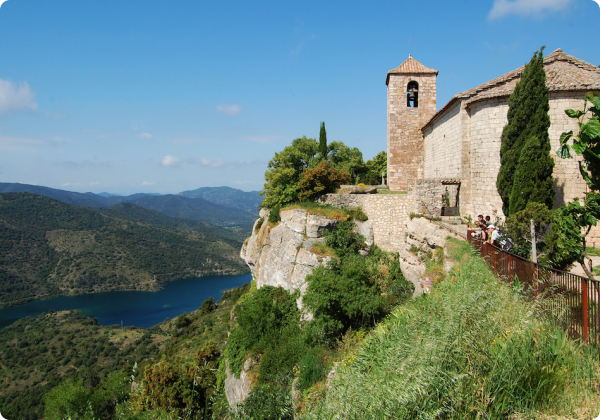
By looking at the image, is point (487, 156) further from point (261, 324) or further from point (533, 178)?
point (261, 324)

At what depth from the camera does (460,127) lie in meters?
16.6

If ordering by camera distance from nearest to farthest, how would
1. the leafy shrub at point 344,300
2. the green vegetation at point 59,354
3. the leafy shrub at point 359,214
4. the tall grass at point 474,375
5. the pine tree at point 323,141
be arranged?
the tall grass at point 474,375, the leafy shrub at point 344,300, the leafy shrub at point 359,214, the pine tree at point 323,141, the green vegetation at point 59,354

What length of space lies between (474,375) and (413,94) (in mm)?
23676

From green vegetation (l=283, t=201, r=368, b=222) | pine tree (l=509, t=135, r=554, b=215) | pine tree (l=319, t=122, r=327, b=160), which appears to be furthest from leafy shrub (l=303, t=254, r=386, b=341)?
pine tree (l=319, t=122, r=327, b=160)

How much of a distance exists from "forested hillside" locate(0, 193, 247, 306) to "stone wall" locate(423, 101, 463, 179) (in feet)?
359

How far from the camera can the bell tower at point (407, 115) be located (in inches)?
949

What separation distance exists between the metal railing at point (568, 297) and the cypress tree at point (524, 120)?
8059 mm

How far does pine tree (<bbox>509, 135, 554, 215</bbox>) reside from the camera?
12.8m

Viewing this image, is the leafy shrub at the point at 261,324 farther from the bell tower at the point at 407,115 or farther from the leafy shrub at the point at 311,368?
the bell tower at the point at 407,115

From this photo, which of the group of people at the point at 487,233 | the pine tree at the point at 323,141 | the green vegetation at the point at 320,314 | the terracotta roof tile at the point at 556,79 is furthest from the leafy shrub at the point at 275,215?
the pine tree at the point at 323,141

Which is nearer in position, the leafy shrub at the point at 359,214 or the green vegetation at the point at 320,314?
the green vegetation at the point at 320,314

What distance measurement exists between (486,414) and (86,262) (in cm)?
13048

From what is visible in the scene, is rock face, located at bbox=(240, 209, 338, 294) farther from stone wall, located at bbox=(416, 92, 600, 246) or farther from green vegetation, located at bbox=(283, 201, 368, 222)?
stone wall, located at bbox=(416, 92, 600, 246)

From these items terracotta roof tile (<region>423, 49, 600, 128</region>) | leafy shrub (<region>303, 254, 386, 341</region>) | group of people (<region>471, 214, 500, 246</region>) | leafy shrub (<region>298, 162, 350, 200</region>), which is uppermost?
terracotta roof tile (<region>423, 49, 600, 128</region>)
